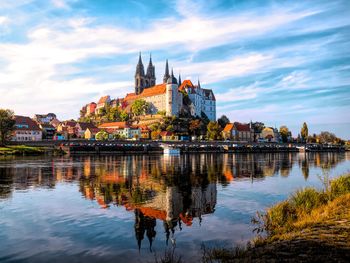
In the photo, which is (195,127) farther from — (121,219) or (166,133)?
(121,219)

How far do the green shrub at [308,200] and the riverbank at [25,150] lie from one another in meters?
87.4

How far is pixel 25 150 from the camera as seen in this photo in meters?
99.2

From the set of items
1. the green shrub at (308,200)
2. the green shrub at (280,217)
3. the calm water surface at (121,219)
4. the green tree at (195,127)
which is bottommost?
the calm water surface at (121,219)

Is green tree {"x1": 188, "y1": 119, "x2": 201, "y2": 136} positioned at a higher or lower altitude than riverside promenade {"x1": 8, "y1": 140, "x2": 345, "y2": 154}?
higher

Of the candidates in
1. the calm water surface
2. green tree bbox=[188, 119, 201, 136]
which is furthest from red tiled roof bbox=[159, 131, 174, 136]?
the calm water surface

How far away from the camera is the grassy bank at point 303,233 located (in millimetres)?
11312

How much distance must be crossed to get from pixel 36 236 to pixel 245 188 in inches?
919

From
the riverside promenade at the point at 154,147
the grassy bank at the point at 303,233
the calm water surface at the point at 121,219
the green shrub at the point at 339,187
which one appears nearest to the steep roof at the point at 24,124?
the riverside promenade at the point at 154,147

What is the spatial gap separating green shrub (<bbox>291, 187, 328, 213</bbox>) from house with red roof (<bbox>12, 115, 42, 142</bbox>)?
441 feet

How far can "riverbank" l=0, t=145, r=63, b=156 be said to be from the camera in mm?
93875

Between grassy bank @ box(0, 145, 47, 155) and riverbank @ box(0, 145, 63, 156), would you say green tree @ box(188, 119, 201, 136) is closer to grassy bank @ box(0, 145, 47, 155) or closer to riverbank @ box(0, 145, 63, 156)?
riverbank @ box(0, 145, 63, 156)

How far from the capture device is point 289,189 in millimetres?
35469

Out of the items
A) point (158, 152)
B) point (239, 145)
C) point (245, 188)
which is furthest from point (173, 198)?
point (239, 145)

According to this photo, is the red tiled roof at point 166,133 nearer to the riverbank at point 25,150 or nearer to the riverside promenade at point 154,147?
the riverside promenade at point 154,147
